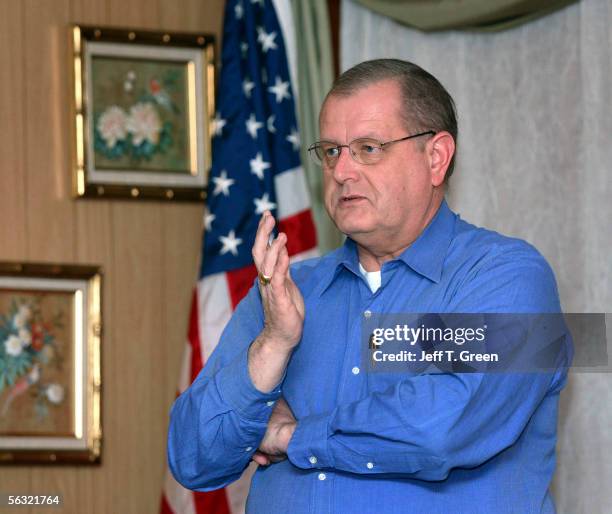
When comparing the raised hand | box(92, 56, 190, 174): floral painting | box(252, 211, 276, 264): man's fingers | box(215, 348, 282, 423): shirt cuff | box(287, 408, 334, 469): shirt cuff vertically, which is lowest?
box(287, 408, 334, 469): shirt cuff

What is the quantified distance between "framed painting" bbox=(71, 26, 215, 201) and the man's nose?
186cm

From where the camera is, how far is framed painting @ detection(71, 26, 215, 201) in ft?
15.4

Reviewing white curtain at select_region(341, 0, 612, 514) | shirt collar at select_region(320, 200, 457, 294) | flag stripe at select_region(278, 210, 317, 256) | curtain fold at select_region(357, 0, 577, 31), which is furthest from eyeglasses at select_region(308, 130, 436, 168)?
flag stripe at select_region(278, 210, 317, 256)

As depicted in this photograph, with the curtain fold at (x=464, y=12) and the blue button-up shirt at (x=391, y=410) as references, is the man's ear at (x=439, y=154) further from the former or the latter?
the curtain fold at (x=464, y=12)

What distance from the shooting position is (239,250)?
459 centimetres

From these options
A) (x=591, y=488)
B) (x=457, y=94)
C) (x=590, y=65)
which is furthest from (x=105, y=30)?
(x=591, y=488)

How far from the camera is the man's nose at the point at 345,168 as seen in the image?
303 centimetres

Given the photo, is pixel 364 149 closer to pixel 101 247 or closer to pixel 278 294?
pixel 278 294

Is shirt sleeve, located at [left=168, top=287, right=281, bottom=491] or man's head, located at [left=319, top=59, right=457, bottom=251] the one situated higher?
man's head, located at [left=319, top=59, right=457, bottom=251]

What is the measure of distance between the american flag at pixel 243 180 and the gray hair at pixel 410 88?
1479 millimetres

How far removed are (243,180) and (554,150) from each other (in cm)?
122

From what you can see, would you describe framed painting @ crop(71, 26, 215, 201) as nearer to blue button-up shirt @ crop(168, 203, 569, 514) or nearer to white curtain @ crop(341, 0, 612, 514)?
white curtain @ crop(341, 0, 612, 514)

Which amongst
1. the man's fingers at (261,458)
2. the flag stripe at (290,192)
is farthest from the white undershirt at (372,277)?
the flag stripe at (290,192)

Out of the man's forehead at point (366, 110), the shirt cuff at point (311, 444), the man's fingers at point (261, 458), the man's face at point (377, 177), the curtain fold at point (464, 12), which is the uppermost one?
the curtain fold at point (464, 12)
